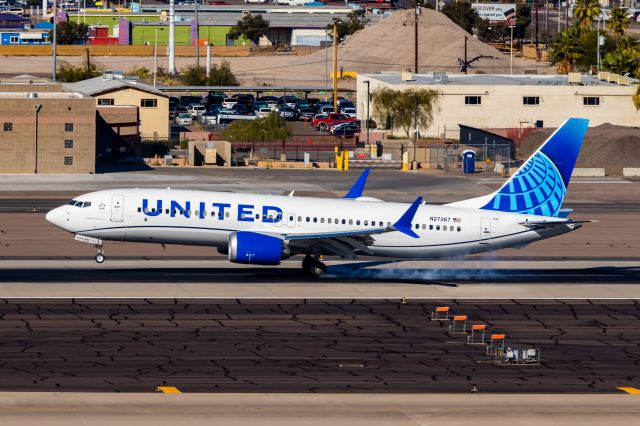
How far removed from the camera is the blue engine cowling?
5009cm

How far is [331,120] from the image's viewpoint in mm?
145375

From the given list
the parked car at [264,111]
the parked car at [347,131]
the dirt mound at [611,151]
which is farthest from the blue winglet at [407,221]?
the parked car at [264,111]

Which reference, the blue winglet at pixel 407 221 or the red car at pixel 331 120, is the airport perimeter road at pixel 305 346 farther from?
the red car at pixel 331 120

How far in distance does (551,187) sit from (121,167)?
58397 mm

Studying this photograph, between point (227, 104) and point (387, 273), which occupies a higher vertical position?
point (227, 104)

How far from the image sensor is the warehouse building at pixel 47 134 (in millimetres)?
97625

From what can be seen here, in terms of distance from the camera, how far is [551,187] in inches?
2120

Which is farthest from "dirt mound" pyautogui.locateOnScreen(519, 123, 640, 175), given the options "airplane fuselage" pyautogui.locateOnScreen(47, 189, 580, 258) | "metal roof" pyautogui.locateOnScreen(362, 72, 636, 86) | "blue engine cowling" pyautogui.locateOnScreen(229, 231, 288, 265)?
"blue engine cowling" pyautogui.locateOnScreen(229, 231, 288, 265)

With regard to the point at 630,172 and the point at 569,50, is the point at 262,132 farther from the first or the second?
the point at 569,50

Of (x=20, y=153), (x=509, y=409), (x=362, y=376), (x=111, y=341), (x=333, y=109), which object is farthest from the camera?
(x=333, y=109)

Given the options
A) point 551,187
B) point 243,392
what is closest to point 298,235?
point 551,187

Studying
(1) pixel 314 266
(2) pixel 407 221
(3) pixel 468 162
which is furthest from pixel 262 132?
(2) pixel 407 221

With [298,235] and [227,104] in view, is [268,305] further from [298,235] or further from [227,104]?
[227,104]

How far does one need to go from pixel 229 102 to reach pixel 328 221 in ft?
383
